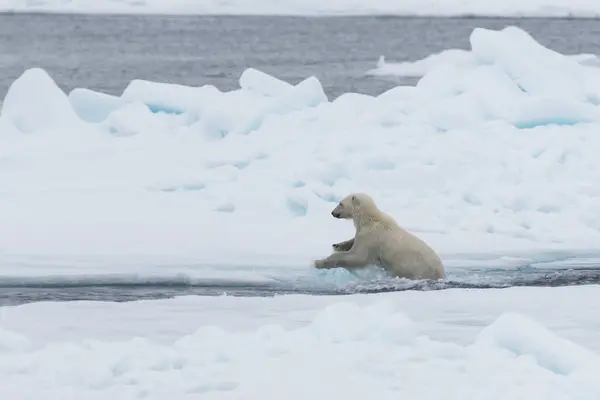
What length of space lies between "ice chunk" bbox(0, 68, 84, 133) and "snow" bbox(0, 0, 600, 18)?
3574 cm

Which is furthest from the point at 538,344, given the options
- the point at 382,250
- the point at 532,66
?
the point at 532,66

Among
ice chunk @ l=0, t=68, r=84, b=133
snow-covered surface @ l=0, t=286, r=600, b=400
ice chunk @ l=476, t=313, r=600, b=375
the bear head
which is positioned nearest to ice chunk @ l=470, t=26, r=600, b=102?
ice chunk @ l=0, t=68, r=84, b=133

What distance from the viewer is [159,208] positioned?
8.60 metres

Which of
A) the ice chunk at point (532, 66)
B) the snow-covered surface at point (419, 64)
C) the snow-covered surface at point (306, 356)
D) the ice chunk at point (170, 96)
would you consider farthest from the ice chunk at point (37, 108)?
the snow-covered surface at point (419, 64)

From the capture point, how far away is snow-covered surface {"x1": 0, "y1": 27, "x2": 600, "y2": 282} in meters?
7.92

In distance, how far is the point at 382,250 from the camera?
22.5ft

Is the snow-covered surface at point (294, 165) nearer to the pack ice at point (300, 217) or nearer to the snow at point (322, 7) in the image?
the pack ice at point (300, 217)

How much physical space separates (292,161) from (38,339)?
4228 mm

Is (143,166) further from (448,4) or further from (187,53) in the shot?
(448,4)

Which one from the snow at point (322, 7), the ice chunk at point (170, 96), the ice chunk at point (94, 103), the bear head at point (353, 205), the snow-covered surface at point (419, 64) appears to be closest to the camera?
the bear head at point (353, 205)

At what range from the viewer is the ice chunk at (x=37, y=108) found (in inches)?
435

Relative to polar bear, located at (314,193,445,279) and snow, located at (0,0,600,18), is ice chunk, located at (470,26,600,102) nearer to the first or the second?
polar bear, located at (314,193,445,279)

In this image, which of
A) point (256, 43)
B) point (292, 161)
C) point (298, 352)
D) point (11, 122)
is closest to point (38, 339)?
point (298, 352)

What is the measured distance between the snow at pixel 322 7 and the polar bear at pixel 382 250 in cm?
3935
